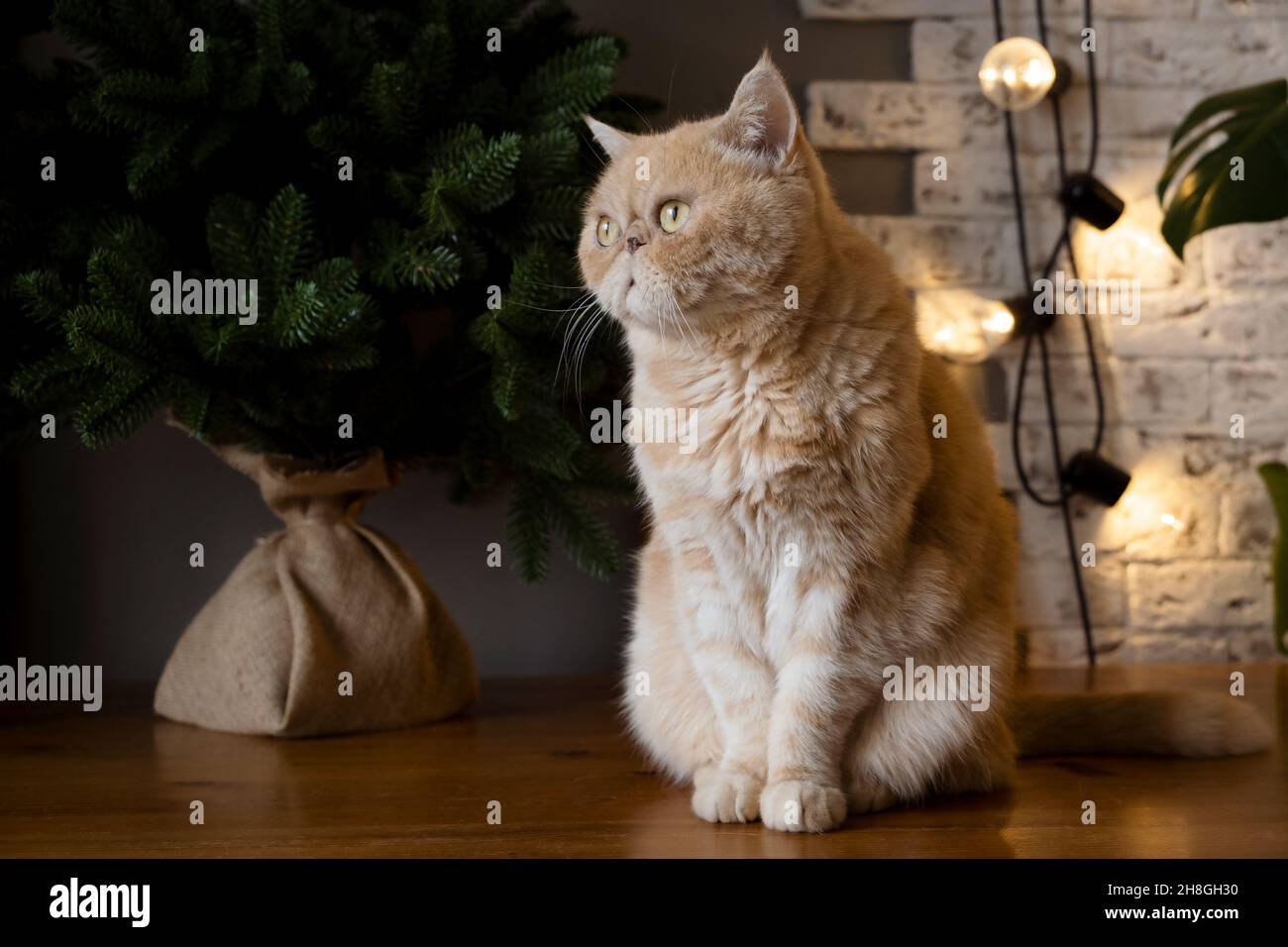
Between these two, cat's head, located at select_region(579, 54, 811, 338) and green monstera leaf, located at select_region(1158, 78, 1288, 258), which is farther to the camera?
green monstera leaf, located at select_region(1158, 78, 1288, 258)

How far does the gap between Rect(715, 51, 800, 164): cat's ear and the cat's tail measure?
70cm

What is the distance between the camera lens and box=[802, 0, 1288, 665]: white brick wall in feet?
6.17

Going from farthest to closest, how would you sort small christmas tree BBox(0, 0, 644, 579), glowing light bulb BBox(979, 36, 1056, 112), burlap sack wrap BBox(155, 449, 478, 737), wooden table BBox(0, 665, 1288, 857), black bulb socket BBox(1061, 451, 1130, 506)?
black bulb socket BBox(1061, 451, 1130, 506), glowing light bulb BBox(979, 36, 1056, 112), burlap sack wrap BBox(155, 449, 478, 737), small christmas tree BBox(0, 0, 644, 579), wooden table BBox(0, 665, 1288, 857)

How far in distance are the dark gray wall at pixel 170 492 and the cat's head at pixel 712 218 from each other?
2.58 feet

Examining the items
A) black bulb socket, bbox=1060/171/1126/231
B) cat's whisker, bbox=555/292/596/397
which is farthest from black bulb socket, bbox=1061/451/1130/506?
cat's whisker, bbox=555/292/596/397

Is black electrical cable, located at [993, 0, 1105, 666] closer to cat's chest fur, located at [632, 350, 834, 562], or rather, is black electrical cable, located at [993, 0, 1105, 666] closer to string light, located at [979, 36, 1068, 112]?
string light, located at [979, 36, 1068, 112]

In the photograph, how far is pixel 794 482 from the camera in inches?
42.5

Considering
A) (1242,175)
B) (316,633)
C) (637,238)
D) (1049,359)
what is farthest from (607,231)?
(1049,359)

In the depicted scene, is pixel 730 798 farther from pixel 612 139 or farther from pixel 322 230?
pixel 322 230

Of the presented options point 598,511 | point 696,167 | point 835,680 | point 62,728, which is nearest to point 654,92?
point 598,511

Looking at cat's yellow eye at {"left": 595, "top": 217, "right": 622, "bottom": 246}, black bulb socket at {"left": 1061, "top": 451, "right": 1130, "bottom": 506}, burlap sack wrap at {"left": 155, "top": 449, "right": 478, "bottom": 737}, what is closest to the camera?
cat's yellow eye at {"left": 595, "top": 217, "right": 622, "bottom": 246}
